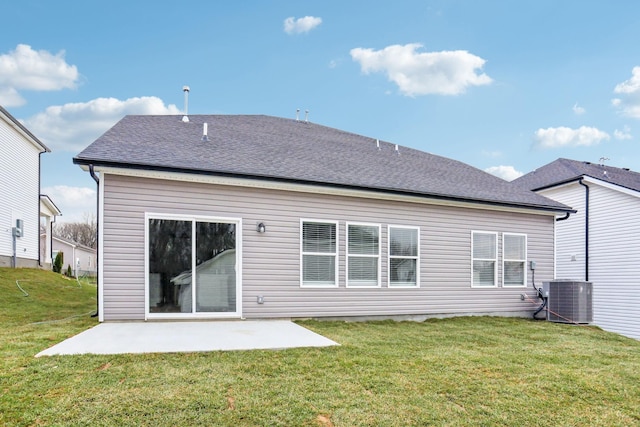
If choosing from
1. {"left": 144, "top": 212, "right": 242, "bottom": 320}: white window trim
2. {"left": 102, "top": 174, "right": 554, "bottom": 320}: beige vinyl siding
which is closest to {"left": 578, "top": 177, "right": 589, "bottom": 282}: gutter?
{"left": 102, "top": 174, "right": 554, "bottom": 320}: beige vinyl siding

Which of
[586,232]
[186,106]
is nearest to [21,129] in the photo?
[186,106]

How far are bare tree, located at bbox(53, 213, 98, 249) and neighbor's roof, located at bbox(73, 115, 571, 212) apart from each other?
40.2 metres

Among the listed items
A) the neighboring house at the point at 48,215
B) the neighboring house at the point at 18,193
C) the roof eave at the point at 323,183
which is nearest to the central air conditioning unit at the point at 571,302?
the roof eave at the point at 323,183

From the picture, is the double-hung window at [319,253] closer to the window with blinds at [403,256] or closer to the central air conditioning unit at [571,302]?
the window with blinds at [403,256]

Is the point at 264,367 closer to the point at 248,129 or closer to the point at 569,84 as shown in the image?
the point at 248,129

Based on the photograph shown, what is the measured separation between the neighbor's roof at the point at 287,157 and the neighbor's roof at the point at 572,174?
3.61 metres

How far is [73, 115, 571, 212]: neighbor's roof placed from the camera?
23.3 feet

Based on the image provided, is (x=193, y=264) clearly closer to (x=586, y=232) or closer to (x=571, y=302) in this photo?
(x=571, y=302)

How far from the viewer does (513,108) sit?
46.4 ft

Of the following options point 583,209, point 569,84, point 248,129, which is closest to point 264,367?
point 248,129

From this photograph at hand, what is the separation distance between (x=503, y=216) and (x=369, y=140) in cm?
500

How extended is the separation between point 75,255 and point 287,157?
115ft

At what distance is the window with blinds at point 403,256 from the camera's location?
28.2 feet

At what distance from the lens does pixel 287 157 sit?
348 inches
